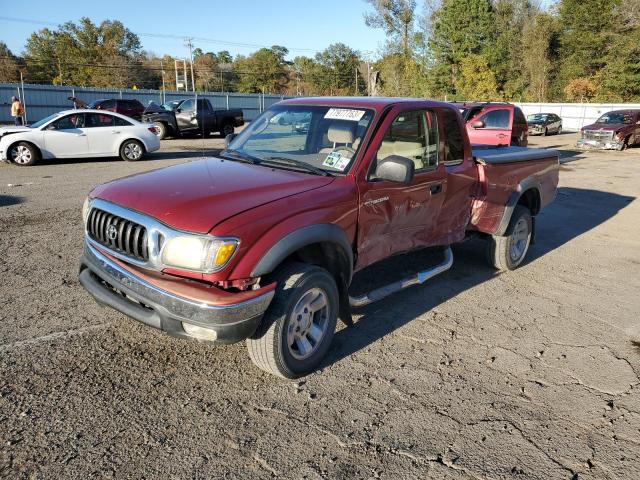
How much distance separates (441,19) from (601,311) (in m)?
55.9

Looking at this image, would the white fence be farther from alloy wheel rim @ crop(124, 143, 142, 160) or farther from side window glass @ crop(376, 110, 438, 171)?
side window glass @ crop(376, 110, 438, 171)

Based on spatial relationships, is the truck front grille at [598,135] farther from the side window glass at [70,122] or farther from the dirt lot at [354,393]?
the side window glass at [70,122]

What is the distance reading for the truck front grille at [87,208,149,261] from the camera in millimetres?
3285

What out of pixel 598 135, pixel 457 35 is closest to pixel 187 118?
pixel 598 135

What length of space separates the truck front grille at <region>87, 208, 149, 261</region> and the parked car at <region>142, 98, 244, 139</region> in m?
20.2

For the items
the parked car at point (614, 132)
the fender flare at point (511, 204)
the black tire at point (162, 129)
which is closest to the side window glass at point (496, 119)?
the fender flare at point (511, 204)

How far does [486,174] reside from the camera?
5.54 m

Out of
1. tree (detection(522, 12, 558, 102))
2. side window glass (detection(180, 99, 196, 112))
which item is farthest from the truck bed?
tree (detection(522, 12, 558, 102))

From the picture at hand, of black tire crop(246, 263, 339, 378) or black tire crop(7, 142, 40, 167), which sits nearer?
black tire crop(246, 263, 339, 378)

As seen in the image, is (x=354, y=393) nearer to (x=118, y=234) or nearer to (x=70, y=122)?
(x=118, y=234)

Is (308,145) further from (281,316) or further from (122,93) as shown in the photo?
(122,93)

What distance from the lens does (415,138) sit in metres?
4.74

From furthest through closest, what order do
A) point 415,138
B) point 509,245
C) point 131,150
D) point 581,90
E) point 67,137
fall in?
point 581,90
point 131,150
point 67,137
point 509,245
point 415,138

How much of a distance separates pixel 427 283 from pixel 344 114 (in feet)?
7.46
